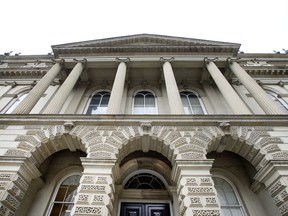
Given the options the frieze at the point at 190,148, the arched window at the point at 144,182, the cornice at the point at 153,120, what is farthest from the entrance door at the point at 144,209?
the cornice at the point at 153,120

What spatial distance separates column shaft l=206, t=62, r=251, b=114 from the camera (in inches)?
311

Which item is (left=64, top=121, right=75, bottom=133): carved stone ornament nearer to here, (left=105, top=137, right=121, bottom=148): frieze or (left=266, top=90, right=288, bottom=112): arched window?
(left=105, top=137, right=121, bottom=148): frieze

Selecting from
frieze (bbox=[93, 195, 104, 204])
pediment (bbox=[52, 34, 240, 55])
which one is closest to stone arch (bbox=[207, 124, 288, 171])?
frieze (bbox=[93, 195, 104, 204])

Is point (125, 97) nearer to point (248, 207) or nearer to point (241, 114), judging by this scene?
point (241, 114)

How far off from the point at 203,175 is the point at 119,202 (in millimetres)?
3641

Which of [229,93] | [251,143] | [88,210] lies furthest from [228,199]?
[88,210]

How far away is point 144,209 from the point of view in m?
7.08

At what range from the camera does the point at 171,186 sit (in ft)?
23.2

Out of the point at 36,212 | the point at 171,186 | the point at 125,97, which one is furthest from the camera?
the point at 125,97

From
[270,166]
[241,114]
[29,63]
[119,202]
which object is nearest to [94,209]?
[119,202]

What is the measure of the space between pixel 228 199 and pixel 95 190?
5.33 metres

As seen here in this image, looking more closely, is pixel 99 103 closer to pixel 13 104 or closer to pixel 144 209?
pixel 13 104

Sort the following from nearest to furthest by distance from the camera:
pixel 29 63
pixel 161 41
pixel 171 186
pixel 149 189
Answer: pixel 171 186, pixel 149 189, pixel 161 41, pixel 29 63

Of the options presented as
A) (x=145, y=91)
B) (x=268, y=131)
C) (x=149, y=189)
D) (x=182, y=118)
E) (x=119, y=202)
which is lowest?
(x=119, y=202)
